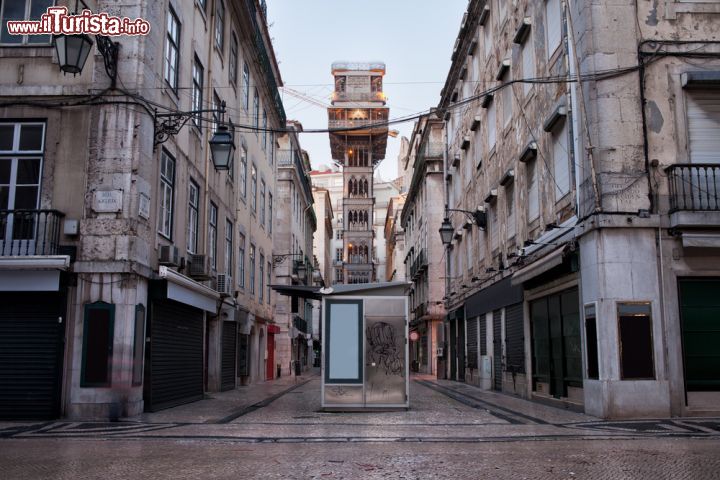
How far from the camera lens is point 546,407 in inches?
651

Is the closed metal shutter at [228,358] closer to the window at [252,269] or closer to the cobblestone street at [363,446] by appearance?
the window at [252,269]

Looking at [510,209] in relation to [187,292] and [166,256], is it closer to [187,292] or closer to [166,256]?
[187,292]

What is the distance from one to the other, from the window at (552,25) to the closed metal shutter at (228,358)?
13658mm

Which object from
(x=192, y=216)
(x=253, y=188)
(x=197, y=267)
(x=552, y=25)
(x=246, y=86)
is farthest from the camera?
(x=253, y=188)

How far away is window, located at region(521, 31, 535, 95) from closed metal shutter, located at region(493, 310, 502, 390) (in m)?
7.53

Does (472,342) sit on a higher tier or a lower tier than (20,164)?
lower

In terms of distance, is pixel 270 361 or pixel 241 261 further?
pixel 270 361

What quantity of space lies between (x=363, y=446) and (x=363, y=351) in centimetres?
598

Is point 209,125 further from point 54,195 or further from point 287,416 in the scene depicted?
point 287,416

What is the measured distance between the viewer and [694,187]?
45.1 ft

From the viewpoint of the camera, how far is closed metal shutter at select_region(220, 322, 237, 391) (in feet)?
77.9

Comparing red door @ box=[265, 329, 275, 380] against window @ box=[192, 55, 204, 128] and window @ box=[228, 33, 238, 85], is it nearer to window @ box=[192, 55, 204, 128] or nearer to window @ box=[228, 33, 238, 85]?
window @ box=[228, 33, 238, 85]

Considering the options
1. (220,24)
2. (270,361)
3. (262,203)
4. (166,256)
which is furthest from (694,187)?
(270,361)

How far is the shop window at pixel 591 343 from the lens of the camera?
13680mm
